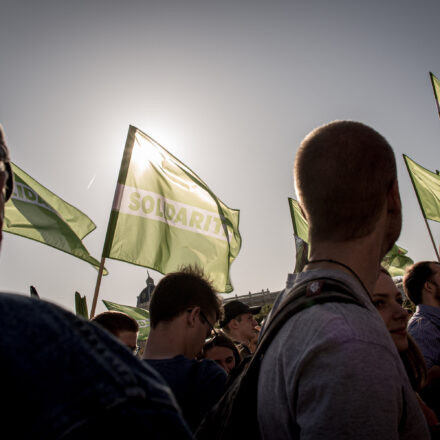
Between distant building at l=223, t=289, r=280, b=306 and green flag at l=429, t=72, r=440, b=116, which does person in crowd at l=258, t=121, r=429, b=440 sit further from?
distant building at l=223, t=289, r=280, b=306

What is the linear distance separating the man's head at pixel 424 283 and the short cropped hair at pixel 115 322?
3048mm

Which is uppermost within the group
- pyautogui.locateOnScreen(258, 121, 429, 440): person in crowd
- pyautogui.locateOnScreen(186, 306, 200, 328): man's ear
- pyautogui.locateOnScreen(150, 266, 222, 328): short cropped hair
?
pyautogui.locateOnScreen(258, 121, 429, 440): person in crowd

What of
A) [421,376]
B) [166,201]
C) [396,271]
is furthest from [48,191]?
[396,271]

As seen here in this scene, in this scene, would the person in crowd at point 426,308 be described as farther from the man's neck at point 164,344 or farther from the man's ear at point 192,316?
the man's neck at point 164,344

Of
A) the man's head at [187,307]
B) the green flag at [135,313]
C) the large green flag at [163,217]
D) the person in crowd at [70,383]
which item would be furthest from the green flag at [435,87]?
the green flag at [135,313]

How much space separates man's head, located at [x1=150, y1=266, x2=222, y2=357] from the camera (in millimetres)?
2504

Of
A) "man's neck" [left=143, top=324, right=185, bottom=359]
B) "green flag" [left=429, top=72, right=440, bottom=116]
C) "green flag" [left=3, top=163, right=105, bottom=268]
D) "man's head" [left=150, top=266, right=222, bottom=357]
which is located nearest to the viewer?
"man's neck" [left=143, top=324, right=185, bottom=359]

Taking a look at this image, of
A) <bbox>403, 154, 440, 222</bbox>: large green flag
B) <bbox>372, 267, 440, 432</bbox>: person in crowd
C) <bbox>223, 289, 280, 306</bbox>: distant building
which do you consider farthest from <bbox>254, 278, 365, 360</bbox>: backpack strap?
<bbox>223, 289, 280, 306</bbox>: distant building

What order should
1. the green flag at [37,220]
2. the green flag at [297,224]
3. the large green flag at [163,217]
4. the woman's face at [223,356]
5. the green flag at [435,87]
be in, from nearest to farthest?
the woman's face at [223,356] < the large green flag at [163,217] < the green flag at [37,220] < the green flag at [435,87] < the green flag at [297,224]

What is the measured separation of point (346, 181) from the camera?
4.34ft

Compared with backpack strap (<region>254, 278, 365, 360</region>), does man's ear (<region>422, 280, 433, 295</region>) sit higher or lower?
lower

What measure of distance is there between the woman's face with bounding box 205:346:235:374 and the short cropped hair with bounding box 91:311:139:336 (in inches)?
38.4

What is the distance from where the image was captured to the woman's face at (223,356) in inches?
162

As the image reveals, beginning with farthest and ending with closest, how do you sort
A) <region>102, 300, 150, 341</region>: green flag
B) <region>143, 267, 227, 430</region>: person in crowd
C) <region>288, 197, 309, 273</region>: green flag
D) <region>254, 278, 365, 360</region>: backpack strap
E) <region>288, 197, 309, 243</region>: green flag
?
<region>102, 300, 150, 341</region>: green flag < <region>288, 197, 309, 243</region>: green flag < <region>288, 197, 309, 273</region>: green flag < <region>143, 267, 227, 430</region>: person in crowd < <region>254, 278, 365, 360</region>: backpack strap
